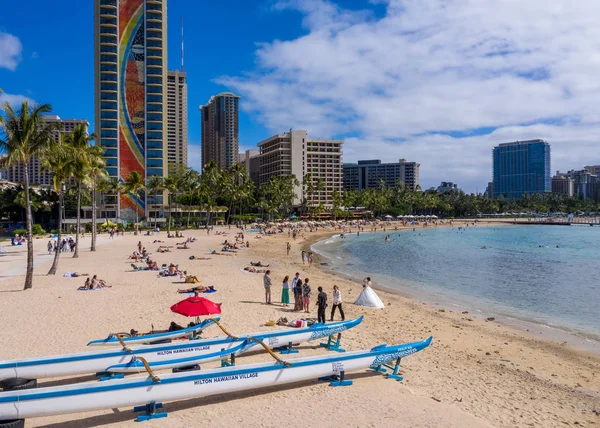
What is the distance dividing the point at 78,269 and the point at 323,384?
2240cm

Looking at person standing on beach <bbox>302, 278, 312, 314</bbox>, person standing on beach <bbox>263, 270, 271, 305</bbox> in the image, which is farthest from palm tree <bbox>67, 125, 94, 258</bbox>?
person standing on beach <bbox>302, 278, 312, 314</bbox>

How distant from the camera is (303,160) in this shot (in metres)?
144

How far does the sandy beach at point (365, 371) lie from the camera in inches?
320

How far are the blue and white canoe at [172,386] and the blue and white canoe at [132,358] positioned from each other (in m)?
1.43

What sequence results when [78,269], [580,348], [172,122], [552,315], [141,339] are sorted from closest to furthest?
[141,339] → [580,348] → [552,315] → [78,269] → [172,122]

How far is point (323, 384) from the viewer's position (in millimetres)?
9547

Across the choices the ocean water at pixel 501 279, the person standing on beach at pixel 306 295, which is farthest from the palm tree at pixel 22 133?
the ocean water at pixel 501 279

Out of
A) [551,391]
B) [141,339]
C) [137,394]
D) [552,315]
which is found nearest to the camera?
[137,394]

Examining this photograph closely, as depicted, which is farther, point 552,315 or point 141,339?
point 552,315

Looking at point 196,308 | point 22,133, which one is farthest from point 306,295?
point 22,133

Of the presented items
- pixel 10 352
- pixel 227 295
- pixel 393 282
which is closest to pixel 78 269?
pixel 227 295

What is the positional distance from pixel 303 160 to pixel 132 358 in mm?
136140

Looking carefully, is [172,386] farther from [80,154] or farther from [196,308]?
[80,154]

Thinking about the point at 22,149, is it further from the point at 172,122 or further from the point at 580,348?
the point at 172,122
